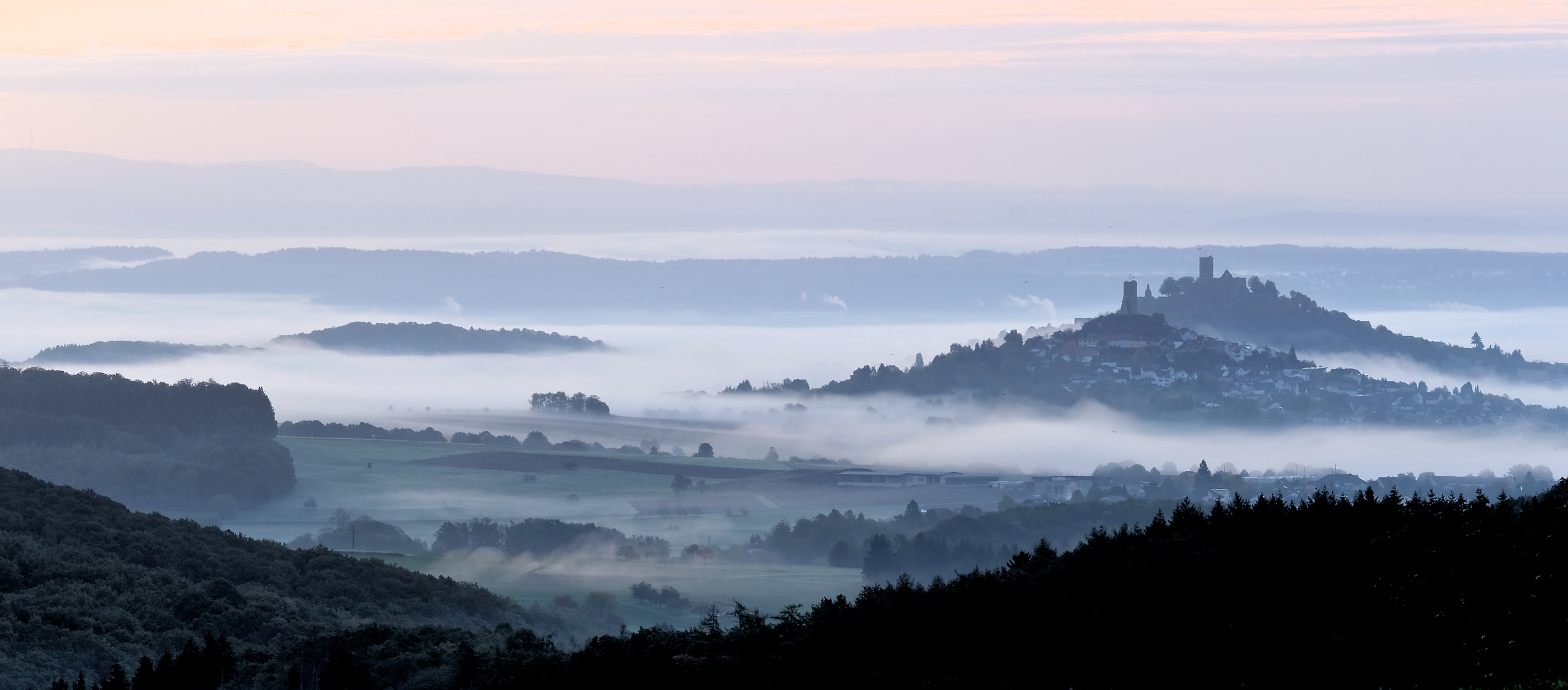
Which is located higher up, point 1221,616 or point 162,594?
point 1221,616

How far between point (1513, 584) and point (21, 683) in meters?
65.6

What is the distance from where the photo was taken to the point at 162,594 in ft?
355

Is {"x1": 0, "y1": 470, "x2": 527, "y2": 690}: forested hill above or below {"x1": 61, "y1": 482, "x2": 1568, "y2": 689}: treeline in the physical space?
below

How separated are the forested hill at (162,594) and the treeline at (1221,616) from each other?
27512 mm

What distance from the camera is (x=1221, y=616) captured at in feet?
177

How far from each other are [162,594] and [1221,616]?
73330mm

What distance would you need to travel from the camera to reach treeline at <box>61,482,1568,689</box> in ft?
160

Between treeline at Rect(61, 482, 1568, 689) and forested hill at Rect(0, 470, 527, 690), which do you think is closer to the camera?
treeline at Rect(61, 482, 1568, 689)

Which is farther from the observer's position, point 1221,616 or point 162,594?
point 162,594

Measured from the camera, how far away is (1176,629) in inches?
2094

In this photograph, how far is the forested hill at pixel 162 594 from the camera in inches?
3568

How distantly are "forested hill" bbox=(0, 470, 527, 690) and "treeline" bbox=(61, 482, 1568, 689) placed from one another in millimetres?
27512

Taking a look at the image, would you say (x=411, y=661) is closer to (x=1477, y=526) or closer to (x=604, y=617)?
(x=1477, y=526)

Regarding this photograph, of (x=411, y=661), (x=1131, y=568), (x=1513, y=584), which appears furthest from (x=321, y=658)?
(x=1513, y=584)
